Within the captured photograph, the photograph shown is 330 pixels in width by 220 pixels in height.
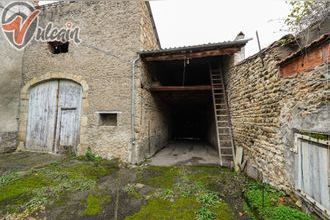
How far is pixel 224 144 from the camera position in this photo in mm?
6809

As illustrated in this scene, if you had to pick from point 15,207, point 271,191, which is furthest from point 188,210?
point 15,207

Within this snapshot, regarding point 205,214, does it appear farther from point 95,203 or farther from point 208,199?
point 95,203

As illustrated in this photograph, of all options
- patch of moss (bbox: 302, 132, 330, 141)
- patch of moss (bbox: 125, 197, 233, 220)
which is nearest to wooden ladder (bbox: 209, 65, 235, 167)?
patch of moss (bbox: 125, 197, 233, 220)

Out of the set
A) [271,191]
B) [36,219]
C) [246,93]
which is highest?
[246,93]

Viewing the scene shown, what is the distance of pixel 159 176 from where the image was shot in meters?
4.98

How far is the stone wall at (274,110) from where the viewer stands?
2.59 m

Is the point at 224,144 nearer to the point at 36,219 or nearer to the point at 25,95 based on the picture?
the point at 36,219

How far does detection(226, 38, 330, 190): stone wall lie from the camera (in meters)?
2.59

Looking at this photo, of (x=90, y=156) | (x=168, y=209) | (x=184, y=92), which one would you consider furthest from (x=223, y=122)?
(x=90, y=156)

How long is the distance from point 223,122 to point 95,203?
4.99 meters

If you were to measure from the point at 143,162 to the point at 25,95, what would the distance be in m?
5.09
